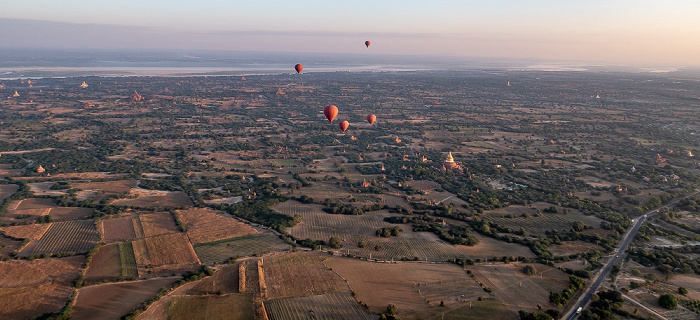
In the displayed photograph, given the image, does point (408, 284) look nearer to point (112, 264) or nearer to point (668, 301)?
point (668, 301)

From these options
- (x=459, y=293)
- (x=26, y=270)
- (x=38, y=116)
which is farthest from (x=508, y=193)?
(x=38, y=116)

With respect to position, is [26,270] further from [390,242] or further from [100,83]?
[100,83]

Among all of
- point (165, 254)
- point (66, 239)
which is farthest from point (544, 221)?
point (66, 239)

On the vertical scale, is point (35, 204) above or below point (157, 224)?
above

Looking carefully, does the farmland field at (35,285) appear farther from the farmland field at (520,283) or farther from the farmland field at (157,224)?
the farmland field at (520,283)

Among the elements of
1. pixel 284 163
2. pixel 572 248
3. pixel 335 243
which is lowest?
pixel 572 248

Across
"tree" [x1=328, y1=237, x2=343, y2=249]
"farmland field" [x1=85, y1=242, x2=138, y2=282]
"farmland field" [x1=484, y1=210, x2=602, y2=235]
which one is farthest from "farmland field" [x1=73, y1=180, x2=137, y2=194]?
"farmland field" [x1=484, y1=210, x2=602, y2=235]

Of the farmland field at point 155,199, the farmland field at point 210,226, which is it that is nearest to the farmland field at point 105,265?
the farmland field at point 210,226
